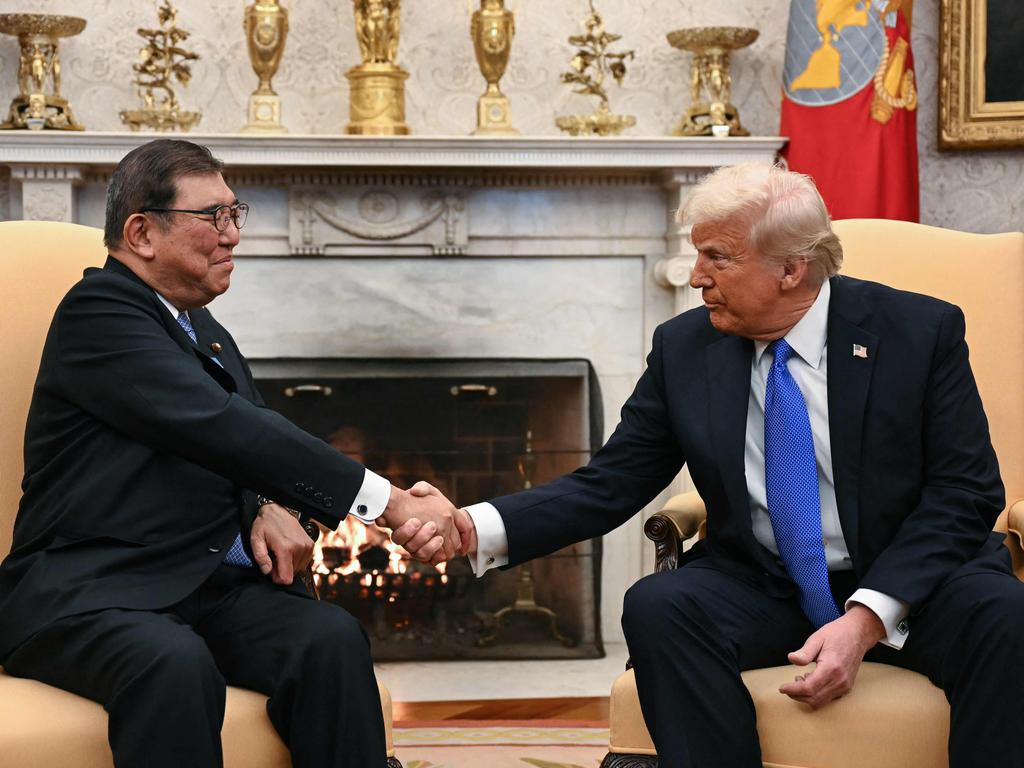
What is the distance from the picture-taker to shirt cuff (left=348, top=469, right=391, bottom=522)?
224 centimetres

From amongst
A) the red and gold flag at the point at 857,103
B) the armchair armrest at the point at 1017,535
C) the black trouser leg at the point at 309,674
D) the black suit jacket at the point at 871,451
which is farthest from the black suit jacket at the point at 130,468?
the red and gold flag at the point at 857,103

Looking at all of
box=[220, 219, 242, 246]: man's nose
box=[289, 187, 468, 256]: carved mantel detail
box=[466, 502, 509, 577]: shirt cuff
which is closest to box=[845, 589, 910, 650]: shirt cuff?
box=[466, 502, 509, 577]: shirt cuff

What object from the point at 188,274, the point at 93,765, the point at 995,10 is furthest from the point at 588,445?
the point at 93,765

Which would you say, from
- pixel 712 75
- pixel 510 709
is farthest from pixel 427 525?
pixel 712 75

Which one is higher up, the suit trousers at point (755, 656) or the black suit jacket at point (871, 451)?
the black suit jacket at point (871, 451)

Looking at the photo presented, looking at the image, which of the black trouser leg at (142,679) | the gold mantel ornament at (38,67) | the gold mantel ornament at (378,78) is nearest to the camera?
the black trouser leg at (142,679)

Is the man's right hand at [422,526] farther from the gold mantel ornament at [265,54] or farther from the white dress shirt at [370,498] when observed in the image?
the gold mantel ornament at [265,54]

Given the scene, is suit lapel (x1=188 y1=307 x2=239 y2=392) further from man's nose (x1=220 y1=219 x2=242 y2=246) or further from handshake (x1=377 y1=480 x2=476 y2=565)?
handshake (x1=377 y1=480 x2=476 y2=565)

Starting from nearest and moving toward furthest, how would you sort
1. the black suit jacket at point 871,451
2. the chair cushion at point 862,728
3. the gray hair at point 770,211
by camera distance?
1. the chair cushion at point 862,728
2. the black suit jacket at point 871,451
3. the gray hair at point 770,211

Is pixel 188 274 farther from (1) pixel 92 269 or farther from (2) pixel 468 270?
(2) pixel 468 270

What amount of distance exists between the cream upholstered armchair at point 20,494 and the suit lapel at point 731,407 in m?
0.66

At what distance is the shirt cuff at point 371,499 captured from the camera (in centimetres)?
224

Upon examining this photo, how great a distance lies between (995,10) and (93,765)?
3560 millimetres

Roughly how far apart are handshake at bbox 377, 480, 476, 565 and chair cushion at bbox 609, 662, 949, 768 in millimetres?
614
